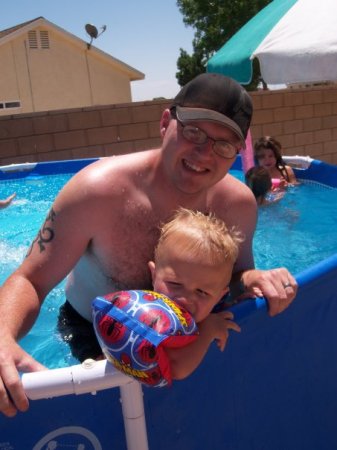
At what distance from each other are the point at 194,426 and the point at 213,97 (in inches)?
40.6

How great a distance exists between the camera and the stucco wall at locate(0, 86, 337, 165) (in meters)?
6.42

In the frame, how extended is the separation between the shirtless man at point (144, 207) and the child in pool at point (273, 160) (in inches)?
133

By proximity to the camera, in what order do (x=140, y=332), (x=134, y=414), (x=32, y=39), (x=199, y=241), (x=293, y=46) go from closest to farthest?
(x=140, y=332) → (x=134, y=414) → (x=199, y=241) → (x=293, y=46) → (x=32, y=39)

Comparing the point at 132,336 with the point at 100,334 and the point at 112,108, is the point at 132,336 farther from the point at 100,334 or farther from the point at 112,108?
the point at 112,108

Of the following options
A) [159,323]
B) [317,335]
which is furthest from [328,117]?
[159,323]

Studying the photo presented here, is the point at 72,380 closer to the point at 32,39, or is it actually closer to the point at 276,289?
the point at 276,289

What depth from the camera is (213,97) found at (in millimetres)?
1558

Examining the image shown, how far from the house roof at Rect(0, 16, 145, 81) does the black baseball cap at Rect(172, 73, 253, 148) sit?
18630 mm

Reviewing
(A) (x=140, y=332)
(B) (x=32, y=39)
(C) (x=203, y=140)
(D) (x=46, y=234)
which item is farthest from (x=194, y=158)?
(B) (x=32, y=39)

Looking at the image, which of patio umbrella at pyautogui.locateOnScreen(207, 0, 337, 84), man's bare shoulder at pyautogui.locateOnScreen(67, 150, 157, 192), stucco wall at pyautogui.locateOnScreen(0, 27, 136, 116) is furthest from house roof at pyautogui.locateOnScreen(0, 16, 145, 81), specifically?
man's bare shoulder at pyautogui.locateOnScreen(67, 150, 157, 192)

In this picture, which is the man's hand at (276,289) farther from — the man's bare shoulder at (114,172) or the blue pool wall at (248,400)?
the man's bare shoulder at (114,172)

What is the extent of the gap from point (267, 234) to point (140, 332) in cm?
346

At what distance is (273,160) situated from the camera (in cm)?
517

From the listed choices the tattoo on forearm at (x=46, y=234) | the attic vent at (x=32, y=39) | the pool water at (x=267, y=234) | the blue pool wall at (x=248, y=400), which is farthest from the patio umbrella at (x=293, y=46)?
the attic vent at (x=32, y=39)
